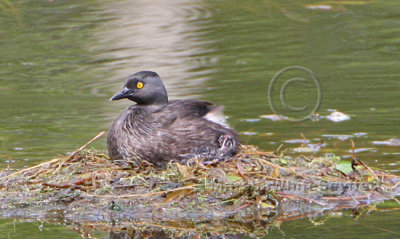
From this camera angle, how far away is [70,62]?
13461mm

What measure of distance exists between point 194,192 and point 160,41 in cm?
804

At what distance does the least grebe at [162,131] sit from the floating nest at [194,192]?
0.14 m

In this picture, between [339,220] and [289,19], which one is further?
[289,19]

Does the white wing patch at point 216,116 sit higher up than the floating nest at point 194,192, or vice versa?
the white wing patch at point 216,116

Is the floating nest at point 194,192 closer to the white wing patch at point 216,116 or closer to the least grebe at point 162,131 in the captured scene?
the least grebe at point 162,131

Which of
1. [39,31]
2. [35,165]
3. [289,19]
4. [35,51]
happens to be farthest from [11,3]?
[35,165]

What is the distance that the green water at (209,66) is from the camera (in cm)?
897

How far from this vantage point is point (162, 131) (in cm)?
768

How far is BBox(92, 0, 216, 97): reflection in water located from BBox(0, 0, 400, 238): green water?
2 cm

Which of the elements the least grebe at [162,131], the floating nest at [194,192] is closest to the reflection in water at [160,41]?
the least grebe at [162,131]

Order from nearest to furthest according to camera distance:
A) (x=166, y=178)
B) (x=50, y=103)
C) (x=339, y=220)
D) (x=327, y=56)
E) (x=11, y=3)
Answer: (x=339, y=220), (x=166, y=178), (x=50, y=103), (x=327, y=56), (x=11, y=3)

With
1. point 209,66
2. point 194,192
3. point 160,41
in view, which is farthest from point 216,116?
point 160,41

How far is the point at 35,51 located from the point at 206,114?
6743 millimetres

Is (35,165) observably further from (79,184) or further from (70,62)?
(70,62)
